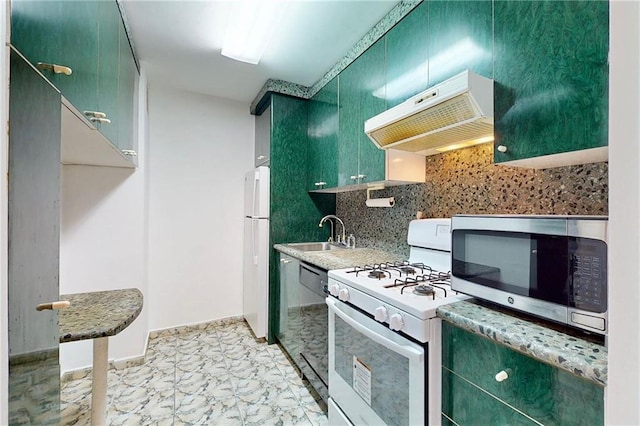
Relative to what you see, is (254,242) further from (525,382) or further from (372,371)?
(525,382)

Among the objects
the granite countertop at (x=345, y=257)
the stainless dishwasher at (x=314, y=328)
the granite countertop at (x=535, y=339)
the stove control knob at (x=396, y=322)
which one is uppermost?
the granite countertop at (x=345, y=257)

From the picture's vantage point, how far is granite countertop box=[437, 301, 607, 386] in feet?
2.20

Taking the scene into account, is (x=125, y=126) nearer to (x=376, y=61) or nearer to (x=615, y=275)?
(x=376, y=61)

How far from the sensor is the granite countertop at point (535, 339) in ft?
2.20

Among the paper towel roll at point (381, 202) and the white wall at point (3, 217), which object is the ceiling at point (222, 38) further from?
the white wall at point (3, 217)

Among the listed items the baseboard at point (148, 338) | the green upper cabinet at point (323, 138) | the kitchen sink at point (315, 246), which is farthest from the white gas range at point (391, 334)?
the baseboard at point (148, 338)

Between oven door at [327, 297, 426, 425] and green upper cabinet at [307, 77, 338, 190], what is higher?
green upper cabinet at [307, 77, 338, 190]

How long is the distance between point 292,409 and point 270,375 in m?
0.43

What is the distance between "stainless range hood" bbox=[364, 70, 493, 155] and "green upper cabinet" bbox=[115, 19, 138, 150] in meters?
1.53

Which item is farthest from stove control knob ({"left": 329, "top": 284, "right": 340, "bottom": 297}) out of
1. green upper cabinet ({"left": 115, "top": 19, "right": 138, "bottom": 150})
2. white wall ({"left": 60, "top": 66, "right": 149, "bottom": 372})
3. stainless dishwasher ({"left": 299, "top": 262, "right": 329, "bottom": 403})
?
white wall ({"left": 60, "top": 66, "right": 149, "bottom": 372})

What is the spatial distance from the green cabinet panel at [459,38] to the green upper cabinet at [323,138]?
40.7 inches

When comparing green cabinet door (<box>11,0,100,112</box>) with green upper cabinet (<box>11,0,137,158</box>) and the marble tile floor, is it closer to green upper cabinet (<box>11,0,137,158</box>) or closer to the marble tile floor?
green upper cabinet (<box>11,0,137,158</box>)

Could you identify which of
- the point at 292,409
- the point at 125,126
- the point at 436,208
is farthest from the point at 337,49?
the point at 292,409

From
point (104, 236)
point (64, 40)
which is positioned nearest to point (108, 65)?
point (64, 40)
